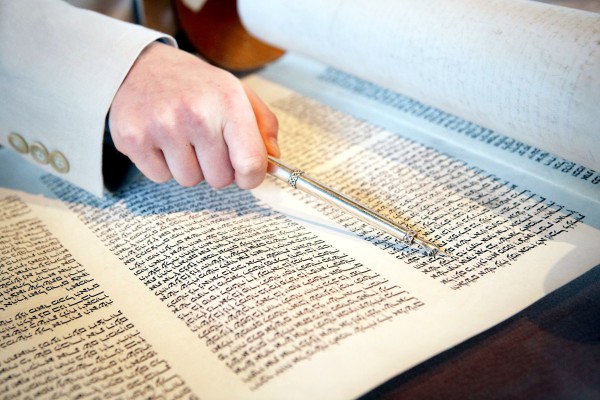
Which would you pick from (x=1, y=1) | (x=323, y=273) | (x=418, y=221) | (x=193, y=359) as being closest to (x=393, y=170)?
(x=418, y=221)

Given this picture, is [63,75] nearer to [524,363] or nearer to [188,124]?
[188,124]

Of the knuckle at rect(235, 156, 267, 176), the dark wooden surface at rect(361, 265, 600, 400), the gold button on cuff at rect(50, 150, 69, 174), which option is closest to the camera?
the dark wooden surface at rect(361, 265, 600, 400)

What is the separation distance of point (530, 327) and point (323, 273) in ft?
0.65

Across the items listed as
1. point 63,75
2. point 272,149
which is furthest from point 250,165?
point 63,75

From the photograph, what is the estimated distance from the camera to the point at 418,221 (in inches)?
25.0

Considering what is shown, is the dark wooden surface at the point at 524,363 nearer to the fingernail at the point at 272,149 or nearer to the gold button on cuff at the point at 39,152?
the fingernail at the point at 272,149

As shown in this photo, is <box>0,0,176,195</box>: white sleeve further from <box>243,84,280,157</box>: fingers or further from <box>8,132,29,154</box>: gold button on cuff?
<box>243,84,280,157</box>: fingers

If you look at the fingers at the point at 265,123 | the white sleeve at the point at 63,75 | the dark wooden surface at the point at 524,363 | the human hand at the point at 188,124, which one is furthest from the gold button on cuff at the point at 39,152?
the dark wooden surface at the point at 524,363

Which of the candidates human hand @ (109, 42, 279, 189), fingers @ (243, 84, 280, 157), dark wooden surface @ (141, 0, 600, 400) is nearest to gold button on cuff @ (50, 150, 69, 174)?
human hand @ (109, 42, 279, 189)

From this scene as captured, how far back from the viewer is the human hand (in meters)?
0.60

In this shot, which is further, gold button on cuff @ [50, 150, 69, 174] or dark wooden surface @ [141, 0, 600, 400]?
gold button on cuff @ [50, 150, 69, 174]

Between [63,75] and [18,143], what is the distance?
13 cm

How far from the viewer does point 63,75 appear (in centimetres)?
67

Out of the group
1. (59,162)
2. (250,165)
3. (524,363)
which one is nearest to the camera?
(524,363)
